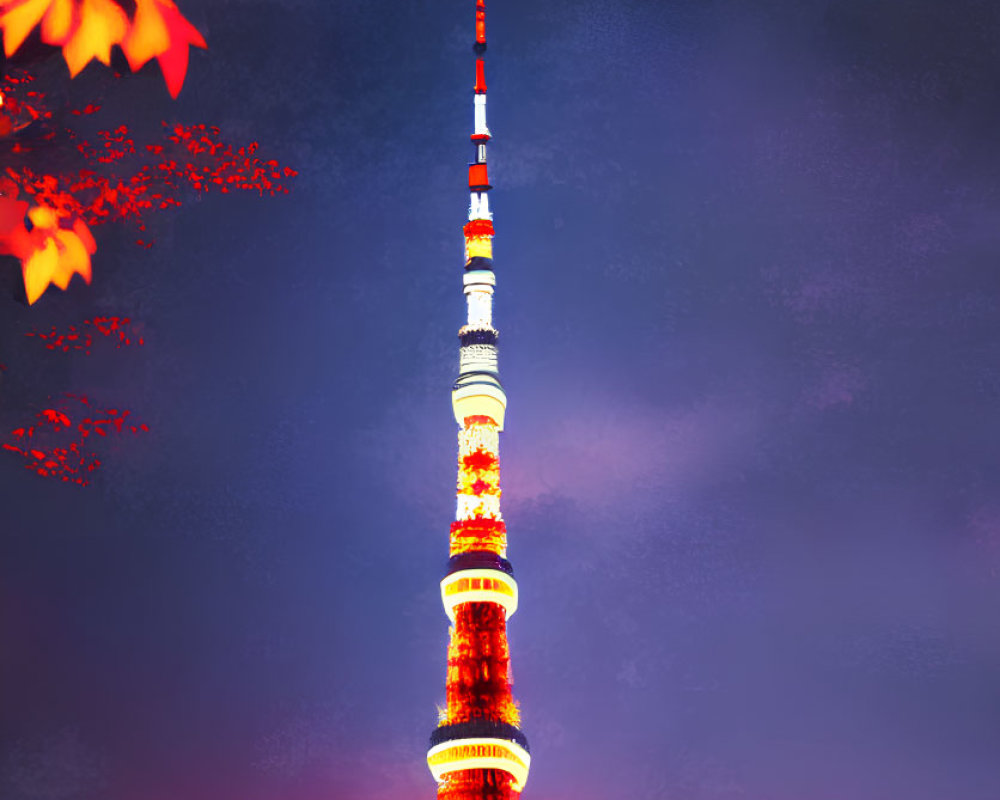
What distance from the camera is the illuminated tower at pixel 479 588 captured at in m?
52.9

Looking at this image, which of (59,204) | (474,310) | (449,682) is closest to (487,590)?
(449,682)

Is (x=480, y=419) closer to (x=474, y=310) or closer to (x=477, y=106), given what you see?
(x=474, y=310)

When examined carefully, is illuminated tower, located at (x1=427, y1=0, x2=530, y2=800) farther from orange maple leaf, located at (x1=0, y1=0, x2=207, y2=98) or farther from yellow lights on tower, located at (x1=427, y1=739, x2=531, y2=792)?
orange maple leaf, located at (x1=0, y1=0, x2=207, y2=98)

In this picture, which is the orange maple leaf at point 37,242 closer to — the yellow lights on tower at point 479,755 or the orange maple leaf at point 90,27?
the orange maple leaf at point 90,27

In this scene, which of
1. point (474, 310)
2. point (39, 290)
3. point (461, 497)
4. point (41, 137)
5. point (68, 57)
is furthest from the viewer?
point (474, 310)

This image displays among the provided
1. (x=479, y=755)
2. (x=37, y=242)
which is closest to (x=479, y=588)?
(x=479, y=755)

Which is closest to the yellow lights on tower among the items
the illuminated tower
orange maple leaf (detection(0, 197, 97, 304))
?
the illuminated tower

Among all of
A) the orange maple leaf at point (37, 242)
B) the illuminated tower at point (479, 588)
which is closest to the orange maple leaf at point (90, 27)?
the orange maple leaf at point (37, 242)

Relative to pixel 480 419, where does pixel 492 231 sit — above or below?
above

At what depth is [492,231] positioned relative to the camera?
66.3m

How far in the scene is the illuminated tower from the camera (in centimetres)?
5294

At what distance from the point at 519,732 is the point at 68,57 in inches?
1974

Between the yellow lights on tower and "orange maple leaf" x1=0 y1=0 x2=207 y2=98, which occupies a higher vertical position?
the yellow lights on tower

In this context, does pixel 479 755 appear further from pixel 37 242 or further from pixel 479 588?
pixel 37 242
